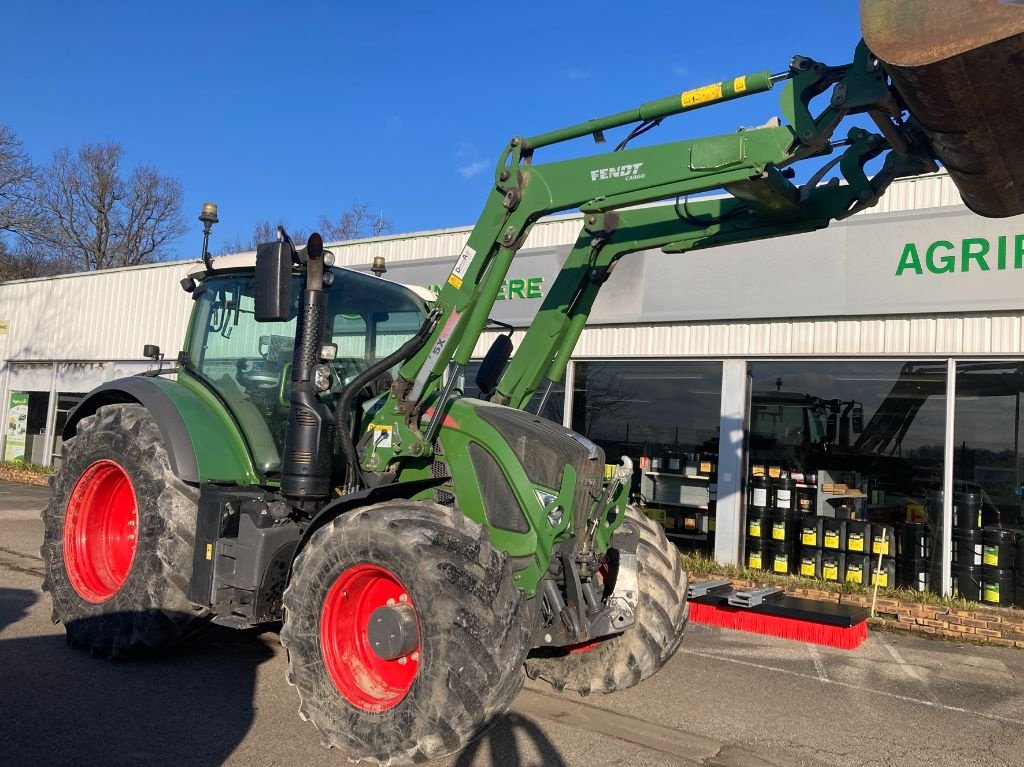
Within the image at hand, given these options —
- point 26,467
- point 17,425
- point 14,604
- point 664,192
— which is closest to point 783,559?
point 664,192

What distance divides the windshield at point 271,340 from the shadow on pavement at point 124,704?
1.31 m

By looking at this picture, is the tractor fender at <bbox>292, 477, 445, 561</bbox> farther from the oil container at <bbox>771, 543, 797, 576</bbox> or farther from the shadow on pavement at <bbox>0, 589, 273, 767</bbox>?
the oil container at <bbox>771, 543, 797, 576</bbox>

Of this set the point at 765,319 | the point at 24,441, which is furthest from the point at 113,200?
the point at 765,319

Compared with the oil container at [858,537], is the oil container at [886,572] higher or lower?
lower

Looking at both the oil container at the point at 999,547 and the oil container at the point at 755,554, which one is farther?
the oil container at the point at 755,554

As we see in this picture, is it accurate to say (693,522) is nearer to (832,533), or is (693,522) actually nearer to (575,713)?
(832,533)

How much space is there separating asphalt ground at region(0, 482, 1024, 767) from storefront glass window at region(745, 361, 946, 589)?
105 inches

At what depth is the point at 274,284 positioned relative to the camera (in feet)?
14.6

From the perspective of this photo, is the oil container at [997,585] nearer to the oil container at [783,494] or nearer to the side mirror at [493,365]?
the oil container at [783,494]

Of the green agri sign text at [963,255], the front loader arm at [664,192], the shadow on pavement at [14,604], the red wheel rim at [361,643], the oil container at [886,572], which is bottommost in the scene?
the shadow on pavement at [14,604]

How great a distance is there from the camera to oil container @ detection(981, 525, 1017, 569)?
8570 millimetres

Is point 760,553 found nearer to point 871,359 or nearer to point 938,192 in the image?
point 871,359

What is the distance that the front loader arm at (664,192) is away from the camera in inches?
142

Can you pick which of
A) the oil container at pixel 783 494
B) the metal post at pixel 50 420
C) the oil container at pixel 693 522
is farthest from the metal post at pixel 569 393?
the metal post at pixel 50 420
